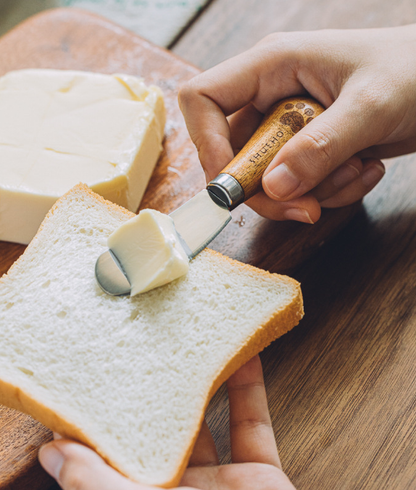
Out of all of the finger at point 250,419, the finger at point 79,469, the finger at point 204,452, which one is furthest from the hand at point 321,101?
the finger at point 79,469

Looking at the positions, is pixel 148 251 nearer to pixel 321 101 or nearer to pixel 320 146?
pixel 320 146

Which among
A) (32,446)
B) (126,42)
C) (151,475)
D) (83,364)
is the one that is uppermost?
(126,42)

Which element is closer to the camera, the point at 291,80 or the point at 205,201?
the point at 205,201

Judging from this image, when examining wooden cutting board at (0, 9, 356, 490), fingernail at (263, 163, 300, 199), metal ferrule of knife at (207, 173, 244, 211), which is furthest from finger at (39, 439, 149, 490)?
fingernail at (263, 163, 300, 199)

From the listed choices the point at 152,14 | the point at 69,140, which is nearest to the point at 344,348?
the point at 69,140

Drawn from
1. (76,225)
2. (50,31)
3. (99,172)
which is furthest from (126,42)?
(76,225)

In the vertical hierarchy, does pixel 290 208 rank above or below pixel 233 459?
above

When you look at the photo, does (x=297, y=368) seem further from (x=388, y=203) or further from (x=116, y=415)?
(x=388, y=203)

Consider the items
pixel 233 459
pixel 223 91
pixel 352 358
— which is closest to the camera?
pixel 233 459
